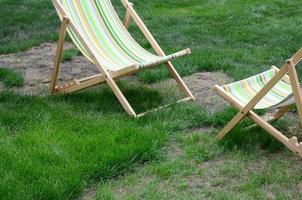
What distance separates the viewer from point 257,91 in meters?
4.36

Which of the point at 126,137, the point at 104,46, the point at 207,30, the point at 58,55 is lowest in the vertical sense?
the point at 207,30

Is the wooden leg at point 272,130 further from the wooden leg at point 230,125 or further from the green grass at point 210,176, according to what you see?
the green grass at point 210,176

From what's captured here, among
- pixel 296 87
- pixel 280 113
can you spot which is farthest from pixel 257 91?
pixel 296 87

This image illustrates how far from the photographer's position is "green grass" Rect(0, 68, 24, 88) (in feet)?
18.4

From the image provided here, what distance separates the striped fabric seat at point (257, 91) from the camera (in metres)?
4.14

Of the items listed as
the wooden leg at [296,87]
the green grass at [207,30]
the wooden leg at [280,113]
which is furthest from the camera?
the green grass at [207,30]

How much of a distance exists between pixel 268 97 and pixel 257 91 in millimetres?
128

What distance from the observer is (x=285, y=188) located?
3.57 meters

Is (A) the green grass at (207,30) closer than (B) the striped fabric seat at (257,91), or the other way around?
(B) the striped fabric seat at (257,91)

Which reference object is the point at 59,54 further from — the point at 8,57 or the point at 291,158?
the point at 291,158

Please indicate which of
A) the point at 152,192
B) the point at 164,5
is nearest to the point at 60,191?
the point at 152,192

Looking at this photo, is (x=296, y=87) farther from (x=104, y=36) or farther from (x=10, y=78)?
(x=10, y=78)

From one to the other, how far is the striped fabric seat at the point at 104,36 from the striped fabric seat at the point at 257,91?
2.76 feet

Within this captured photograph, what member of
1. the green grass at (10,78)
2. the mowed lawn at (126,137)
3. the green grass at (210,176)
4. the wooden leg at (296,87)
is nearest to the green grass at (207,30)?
the mowed lawn at (126,137)
